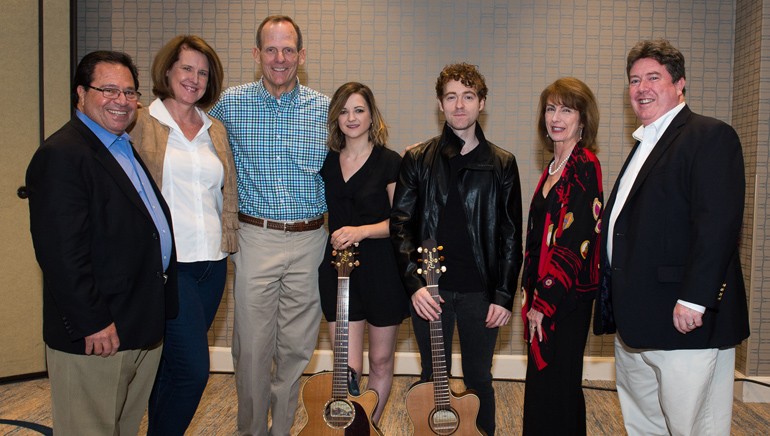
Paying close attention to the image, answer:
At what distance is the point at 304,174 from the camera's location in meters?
2.90

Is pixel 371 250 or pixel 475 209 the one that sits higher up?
pixel 475 209

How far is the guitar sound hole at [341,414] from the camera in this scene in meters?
2.67

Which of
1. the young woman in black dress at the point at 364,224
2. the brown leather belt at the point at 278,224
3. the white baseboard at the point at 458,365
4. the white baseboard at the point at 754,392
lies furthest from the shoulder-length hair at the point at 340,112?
the white baseboard at the point at 754,392

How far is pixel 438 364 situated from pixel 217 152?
1234 mm

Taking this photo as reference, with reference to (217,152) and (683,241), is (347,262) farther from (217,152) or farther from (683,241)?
(683,241)

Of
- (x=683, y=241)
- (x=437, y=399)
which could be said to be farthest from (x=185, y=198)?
(x=683, y=241)

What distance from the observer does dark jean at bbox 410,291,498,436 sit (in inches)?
103

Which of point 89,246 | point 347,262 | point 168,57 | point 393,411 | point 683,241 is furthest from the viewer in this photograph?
point 393,411

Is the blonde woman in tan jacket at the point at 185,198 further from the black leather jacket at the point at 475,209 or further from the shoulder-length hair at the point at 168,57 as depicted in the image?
the black leather jacket at the point at 475,209

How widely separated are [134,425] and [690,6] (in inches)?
153

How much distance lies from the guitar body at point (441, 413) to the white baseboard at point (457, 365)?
Result: 1678 millimetres

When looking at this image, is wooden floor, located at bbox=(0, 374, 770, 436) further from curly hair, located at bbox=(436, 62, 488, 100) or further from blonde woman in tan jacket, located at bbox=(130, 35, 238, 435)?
curly hair, located at bbox=(436, 62, 488, 100)

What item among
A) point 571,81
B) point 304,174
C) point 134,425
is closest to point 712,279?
point 571,81

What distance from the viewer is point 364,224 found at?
2.80m
